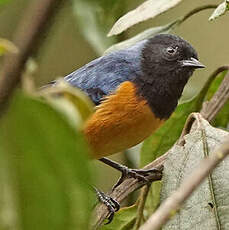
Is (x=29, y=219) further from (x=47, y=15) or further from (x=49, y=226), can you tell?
(x=47, y=15)

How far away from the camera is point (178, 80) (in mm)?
3131

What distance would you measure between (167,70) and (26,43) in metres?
2.56

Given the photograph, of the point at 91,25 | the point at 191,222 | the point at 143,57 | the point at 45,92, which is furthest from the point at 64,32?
the point at 45,92

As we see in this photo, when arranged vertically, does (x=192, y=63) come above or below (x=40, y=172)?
below

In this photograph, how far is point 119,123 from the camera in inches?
108

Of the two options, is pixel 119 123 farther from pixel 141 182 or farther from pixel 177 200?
pixel 177 200

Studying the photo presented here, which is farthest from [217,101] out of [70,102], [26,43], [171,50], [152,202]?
[26,43]

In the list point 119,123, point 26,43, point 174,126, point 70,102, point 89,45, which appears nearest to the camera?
point 26,43

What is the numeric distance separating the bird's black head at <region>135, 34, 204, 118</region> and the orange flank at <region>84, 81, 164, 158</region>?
131mm

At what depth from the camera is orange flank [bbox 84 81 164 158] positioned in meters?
2.71

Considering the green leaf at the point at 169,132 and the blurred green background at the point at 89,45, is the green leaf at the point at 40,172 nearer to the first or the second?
the green leaf at the point at 169,132

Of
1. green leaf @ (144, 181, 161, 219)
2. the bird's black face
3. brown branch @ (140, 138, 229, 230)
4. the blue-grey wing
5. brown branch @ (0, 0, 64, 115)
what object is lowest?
green leaf @ (144, 181, 161, 219)

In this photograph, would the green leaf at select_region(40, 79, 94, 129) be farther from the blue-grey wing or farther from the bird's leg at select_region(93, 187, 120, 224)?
the blue-grey wing

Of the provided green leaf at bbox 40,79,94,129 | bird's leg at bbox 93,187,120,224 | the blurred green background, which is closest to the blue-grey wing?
bird's leg at bbox 93,187,120,224
